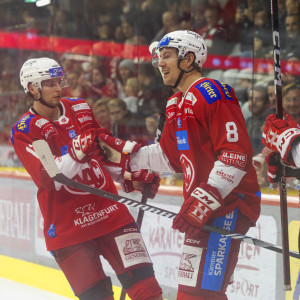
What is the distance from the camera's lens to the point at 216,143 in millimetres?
2225

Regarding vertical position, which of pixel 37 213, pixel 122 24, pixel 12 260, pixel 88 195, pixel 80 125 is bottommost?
pixel 12 260

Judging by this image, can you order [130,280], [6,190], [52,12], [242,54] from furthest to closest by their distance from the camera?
[6,190]
[52,12]
[242,54]
[130,280]

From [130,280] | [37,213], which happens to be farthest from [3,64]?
[130,280]

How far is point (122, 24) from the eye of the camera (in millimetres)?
4602

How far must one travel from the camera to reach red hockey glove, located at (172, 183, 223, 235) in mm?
2203

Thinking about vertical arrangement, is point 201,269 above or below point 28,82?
below

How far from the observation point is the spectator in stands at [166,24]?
3.80 meters

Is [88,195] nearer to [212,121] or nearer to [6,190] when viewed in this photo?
[212,121]

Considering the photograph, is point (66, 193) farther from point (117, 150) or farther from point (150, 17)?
point (150, 17)

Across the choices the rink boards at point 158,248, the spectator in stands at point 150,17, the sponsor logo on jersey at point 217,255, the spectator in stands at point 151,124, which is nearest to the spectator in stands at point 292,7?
the spectator in stands at point 150,17

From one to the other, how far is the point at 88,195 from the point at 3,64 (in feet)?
7.68

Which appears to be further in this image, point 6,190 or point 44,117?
point 6,190

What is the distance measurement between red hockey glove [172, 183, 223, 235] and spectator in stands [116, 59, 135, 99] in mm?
1938

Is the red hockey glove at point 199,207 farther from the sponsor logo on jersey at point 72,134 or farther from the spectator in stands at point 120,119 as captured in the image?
the spectator in stands at point 120,119
